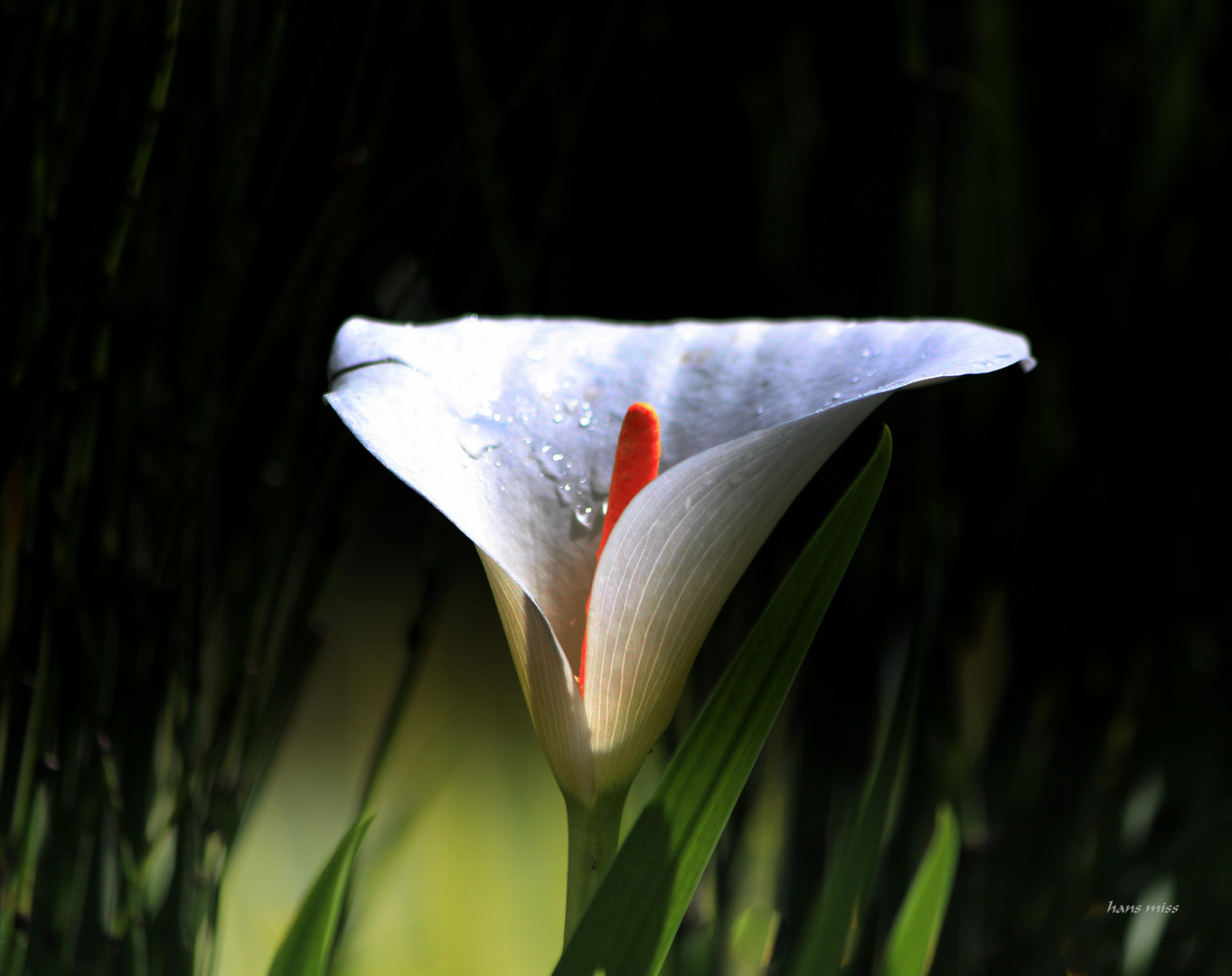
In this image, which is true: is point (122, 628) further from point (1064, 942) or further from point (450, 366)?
point (1064, 942)

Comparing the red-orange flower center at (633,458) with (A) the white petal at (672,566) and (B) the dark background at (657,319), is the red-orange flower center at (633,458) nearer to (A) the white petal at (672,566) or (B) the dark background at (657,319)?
(A) the white petal at (672,566)

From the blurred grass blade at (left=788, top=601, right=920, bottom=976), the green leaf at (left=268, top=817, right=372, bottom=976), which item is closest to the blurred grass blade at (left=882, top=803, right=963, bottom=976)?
the blurred grass blade at (left=788, top=601, right=920, bottom=976)

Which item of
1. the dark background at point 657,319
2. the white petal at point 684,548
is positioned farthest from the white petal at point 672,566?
the dark background at point 657,319

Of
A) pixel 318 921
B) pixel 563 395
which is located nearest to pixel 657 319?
pixel 563 395

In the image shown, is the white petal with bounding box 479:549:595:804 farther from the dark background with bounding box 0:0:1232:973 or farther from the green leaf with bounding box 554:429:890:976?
the dark background with bounding box 0:0:1232:973

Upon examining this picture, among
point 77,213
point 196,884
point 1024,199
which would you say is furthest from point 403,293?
point 1024,199

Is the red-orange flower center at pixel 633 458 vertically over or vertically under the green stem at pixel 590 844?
over

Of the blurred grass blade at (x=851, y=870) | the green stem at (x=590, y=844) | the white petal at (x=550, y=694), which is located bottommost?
the blurred grass blade at (x=851, y=870)
